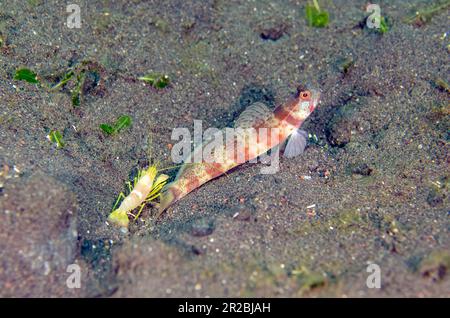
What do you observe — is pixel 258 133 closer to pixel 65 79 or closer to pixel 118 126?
pixel 118 126

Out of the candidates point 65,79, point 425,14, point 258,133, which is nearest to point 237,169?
point 258,133

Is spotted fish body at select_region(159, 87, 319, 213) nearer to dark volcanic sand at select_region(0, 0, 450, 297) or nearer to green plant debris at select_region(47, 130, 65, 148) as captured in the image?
dark volcanic sand at select_region(0, 0, 450, 297)

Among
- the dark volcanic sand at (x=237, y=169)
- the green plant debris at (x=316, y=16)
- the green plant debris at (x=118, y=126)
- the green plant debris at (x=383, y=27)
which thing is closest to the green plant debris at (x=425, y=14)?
the dark volcanic sand at (x=237, y=169)

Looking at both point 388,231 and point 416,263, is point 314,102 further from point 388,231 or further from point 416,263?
point 416,263

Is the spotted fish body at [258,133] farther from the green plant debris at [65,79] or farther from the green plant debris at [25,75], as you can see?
the green plant debris at [25,75]

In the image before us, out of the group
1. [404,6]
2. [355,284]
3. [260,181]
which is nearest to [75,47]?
[260,181]
